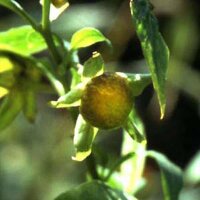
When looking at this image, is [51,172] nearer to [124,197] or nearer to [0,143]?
[0,143]

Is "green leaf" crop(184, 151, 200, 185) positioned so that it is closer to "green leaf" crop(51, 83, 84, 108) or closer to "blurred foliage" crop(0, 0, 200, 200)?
"blurred foliage" crop(0, 0, 200, 200)

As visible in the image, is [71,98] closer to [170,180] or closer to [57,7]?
[57,7]

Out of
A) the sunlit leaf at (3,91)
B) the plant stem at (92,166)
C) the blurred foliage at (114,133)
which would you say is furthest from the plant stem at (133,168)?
the blurred foliage at (114,133)

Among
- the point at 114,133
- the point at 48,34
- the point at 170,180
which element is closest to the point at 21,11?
the point at 48,34

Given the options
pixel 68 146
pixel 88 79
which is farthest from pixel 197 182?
pixel 88 79

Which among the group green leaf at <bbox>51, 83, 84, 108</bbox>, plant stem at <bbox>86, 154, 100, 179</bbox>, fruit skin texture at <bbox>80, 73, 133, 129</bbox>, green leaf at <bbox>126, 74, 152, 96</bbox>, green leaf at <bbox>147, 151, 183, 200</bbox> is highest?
green leaf at <bbox>51, 83, 84, 108</bbox>

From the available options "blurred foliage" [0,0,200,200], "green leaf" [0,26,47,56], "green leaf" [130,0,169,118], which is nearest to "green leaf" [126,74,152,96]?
"green leaf" [130,0,169,118]
